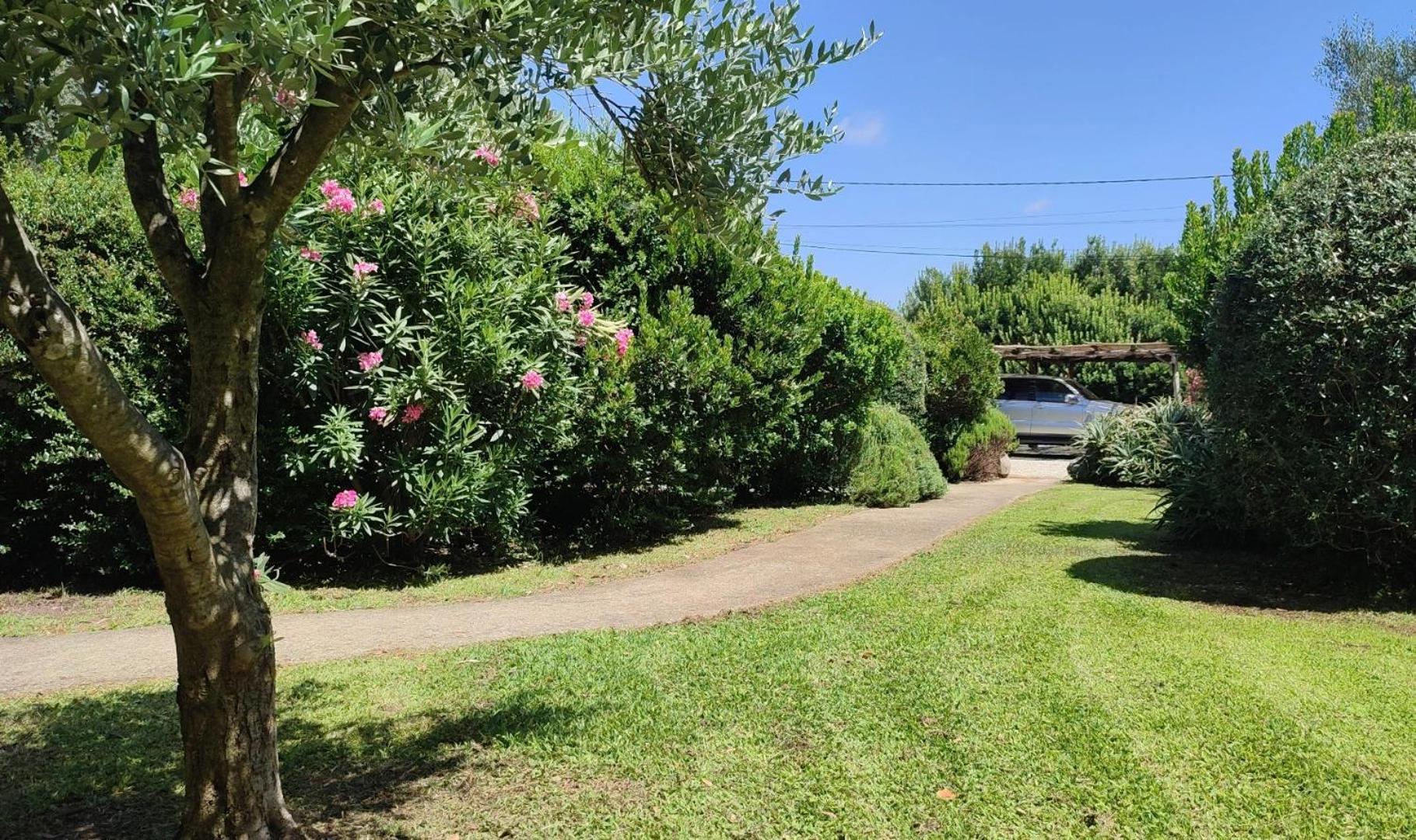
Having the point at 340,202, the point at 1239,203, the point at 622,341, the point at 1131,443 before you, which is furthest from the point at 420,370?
→ the point at 1239,203

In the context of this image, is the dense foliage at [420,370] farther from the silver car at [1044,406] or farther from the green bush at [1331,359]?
the silver car at [1044,406]

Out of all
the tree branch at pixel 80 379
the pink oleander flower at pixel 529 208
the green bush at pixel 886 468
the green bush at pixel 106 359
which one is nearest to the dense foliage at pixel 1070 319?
the green bush at pixel 886 468

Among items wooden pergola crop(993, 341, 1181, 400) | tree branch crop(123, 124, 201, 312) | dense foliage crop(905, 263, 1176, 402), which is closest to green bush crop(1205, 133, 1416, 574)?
tree branch crop(123, 124, 201, 312)

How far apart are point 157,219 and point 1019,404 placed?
24.3 m

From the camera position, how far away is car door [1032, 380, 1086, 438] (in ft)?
79.4

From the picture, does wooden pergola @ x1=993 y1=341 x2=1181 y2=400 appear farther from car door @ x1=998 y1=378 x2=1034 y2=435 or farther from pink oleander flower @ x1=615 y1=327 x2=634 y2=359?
pink oleander flower @ x1=615 y1=327 x2=634 y2=359

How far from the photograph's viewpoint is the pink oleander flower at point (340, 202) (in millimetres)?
7238

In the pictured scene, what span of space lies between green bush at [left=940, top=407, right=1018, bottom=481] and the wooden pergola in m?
7.06

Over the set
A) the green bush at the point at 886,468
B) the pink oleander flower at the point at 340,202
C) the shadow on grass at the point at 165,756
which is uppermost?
the pink oleander flower at the point at 340,202

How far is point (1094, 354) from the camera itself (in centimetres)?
2833

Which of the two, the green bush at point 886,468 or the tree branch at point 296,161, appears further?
the green bush at point 886,468

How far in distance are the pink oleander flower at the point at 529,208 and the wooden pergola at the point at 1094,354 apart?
19209 mm

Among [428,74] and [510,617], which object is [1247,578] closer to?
[510,617]

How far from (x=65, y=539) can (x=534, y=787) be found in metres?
5.53
